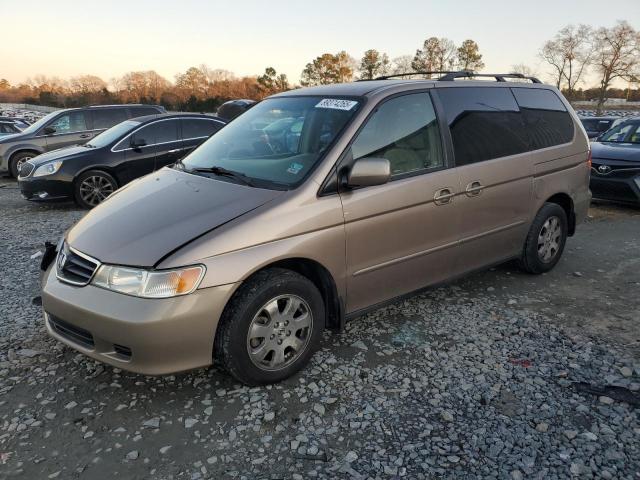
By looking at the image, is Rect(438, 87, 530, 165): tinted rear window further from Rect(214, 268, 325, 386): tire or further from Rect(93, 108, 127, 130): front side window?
Rect(93, 108, 127, 130): front side window

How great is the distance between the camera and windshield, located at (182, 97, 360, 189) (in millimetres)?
3256

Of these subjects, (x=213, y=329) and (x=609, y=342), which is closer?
(x=213, y=329)

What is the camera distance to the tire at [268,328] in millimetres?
2793

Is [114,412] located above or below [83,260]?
below

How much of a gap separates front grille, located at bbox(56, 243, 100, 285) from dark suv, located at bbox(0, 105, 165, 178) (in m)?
9.52

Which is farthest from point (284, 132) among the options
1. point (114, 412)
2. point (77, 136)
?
point (77, 136)

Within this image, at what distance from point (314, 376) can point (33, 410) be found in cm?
167

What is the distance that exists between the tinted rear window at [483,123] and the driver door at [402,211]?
22cm

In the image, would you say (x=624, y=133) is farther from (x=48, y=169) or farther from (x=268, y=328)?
(x=48, y=169)

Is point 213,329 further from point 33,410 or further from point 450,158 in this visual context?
point 450,158

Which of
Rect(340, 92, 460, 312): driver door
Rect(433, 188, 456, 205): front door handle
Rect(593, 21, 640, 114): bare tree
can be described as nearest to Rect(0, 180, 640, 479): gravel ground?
Rect(340, 92, 460, 312): driver door

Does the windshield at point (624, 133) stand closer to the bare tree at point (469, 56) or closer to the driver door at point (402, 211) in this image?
the driver door at point (402, 211)

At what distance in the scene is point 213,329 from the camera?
8.95 feet

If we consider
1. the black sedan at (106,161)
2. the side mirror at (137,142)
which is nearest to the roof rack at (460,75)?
the black sedan at (106,161)
